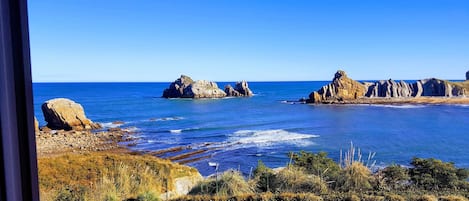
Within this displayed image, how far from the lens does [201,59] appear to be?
4582 mm

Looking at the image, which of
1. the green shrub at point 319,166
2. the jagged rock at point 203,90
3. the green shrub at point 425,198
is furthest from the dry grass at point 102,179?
the jagged rock at point 203,90

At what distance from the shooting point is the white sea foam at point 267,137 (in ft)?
21.6

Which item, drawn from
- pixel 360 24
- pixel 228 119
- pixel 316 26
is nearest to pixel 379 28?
pixel 360 24

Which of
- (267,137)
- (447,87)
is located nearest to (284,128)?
(267,137)

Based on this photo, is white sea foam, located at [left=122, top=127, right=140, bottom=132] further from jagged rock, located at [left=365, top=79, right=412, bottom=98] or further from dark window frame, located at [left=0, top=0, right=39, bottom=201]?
dark window frame, located at [left=0, top=0, right=39, bottom=201]

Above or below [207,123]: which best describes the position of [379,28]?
above

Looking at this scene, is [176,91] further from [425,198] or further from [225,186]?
[425,198]

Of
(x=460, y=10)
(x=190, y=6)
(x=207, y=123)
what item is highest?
(x=190, y=6)

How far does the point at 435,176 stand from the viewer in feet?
6.83

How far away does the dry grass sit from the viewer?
5.86ft

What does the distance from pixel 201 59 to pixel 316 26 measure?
245 cm

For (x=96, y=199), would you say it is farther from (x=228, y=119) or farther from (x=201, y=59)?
(x=228, y=119)

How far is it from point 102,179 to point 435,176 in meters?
2.17

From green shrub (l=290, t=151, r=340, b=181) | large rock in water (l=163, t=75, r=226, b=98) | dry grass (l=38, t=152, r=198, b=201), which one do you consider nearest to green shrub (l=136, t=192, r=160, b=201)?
dry grass (l=38, t=152, r=198, b=201)
